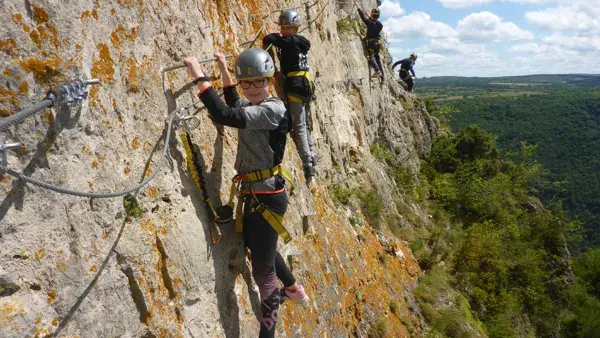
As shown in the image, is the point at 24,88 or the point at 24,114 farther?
the point at 24,88

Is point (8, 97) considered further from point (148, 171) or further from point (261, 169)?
point (261, 169)

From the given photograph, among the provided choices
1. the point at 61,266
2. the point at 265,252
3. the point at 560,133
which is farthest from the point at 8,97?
the point at 560,133

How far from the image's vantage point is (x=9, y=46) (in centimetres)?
284

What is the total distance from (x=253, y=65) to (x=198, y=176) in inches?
49.6

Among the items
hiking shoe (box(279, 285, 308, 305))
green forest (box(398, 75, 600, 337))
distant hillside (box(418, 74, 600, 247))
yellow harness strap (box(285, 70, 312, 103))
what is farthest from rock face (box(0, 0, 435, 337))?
distant hillside (box(418, 74, 600, 247))

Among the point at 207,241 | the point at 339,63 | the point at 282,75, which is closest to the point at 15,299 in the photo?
the point at 207,241

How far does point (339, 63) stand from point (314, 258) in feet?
22.5

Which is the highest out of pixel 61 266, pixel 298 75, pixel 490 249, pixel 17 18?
pixel 17 18

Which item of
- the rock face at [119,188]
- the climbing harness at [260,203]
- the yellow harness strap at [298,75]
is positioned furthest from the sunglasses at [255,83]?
the yellow harness strap at [298,75]

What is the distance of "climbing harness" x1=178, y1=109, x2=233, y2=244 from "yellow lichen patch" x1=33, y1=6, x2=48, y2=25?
134 cm

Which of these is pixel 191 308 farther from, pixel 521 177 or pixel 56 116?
pixel 521 177

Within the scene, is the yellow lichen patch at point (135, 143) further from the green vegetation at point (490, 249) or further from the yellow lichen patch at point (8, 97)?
the green vegetation at point (490, 249)

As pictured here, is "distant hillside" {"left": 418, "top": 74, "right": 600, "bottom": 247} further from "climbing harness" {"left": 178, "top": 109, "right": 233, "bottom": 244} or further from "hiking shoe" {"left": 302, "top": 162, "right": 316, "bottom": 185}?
"climbing harness" {"left": 178, "top": 109, "right": 233, "bottom": 244}

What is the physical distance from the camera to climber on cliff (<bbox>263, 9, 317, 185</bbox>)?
6.22 metres
